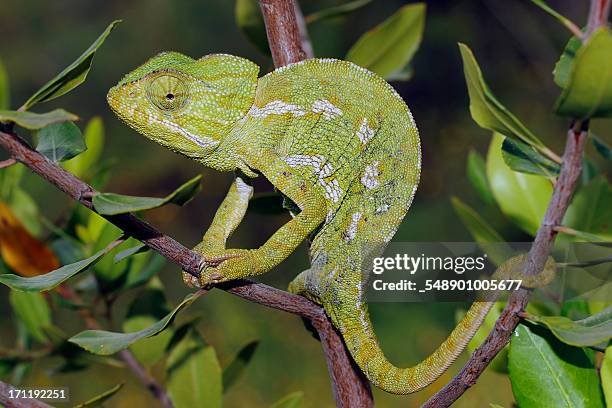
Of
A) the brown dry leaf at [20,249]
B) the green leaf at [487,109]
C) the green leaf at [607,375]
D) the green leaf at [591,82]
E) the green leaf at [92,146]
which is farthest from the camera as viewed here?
the green leaf at [92,146]

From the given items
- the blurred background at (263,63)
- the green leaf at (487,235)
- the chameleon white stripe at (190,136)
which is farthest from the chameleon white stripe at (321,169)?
the blurred background at (263,63)

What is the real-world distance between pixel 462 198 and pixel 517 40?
52.9 inches

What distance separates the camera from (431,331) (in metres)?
3.20

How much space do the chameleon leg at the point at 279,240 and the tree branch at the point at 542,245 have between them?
10.6 inches

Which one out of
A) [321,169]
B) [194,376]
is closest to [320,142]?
[321,169]

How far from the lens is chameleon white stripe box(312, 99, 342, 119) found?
964 mm

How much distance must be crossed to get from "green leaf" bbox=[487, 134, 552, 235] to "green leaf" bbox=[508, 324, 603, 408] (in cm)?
35

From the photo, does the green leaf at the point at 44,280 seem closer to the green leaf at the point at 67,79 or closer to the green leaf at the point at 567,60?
the green leaf at the point at 67,79

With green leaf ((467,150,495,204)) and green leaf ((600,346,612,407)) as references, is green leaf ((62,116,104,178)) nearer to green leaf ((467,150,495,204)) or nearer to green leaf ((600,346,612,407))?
green leaf ((467,150,495,204))

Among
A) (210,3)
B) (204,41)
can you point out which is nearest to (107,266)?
(204,41)

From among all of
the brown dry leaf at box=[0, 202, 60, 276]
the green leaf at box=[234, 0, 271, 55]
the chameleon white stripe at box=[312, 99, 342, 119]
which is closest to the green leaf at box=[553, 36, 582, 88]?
the chameleon white stripe at box=[312, 99, 342, 119]

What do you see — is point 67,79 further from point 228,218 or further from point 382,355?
point 382,355

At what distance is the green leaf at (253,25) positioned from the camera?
1.18 m

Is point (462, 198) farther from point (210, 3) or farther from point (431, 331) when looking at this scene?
point (210, 3)
